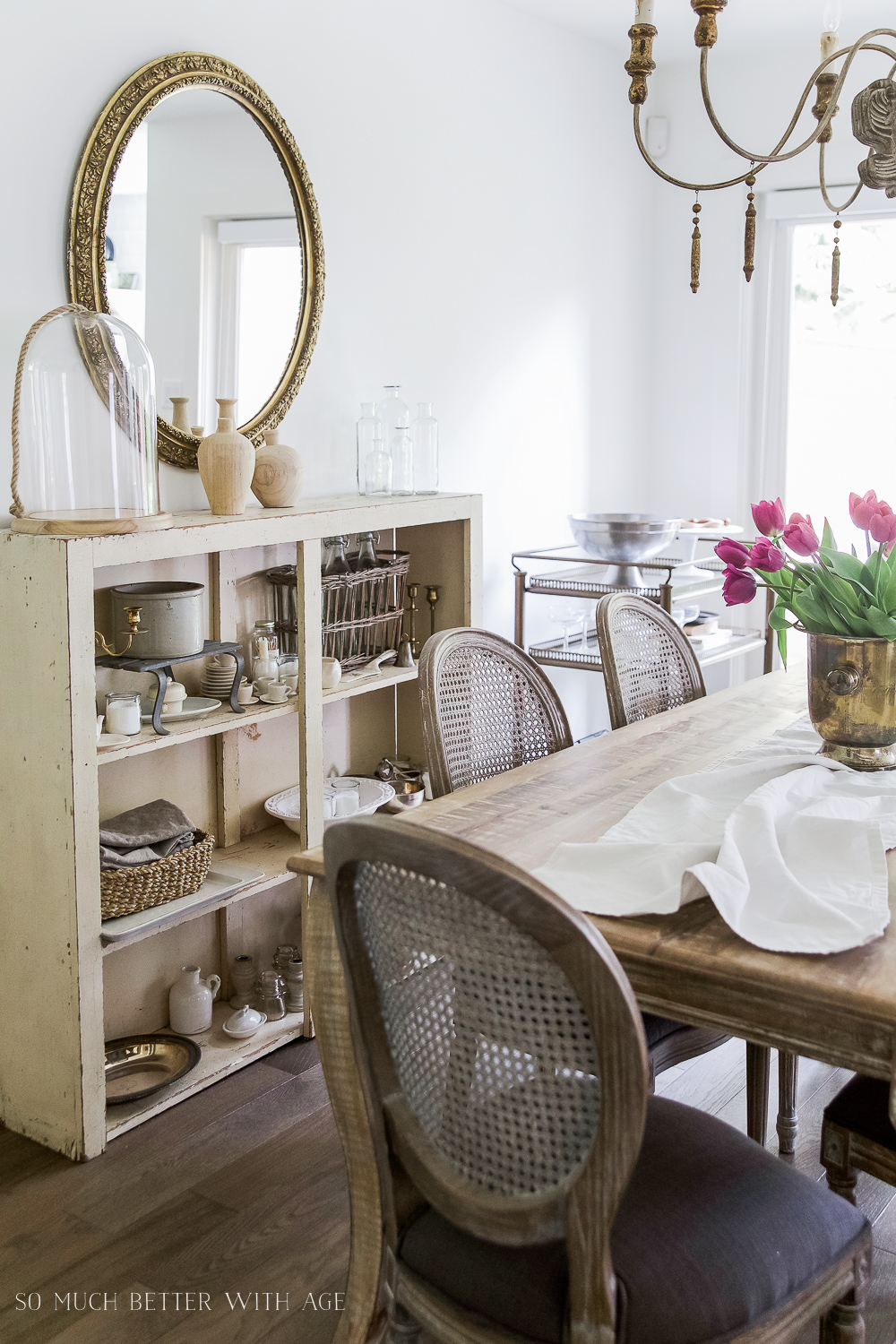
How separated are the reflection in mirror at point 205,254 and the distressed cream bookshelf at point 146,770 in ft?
1.07

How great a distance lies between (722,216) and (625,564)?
162 centimetres

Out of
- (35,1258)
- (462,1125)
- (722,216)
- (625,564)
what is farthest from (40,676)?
(722,216)

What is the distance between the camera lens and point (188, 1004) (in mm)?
2482

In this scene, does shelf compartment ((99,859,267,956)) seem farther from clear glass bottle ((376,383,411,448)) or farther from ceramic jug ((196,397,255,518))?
clear glass bottle ((376,383,411,448))

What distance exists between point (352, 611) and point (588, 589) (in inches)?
38.8

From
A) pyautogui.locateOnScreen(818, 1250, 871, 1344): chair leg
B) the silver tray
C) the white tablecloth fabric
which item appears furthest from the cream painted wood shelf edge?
pyautogui.locateOnScreen(818, 1250, 871, 1344): chair leg

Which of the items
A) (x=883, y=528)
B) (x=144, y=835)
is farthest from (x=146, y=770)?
(x=883, y=528)

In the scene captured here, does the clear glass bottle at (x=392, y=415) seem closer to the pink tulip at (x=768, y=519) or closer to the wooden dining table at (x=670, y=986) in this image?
the pink tulip at (x=768, y=519)

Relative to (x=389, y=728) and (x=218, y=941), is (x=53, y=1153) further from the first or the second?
(x=389, y=728)

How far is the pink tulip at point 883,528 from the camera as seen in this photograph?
69.4 inches

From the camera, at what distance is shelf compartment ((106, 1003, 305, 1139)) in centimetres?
220

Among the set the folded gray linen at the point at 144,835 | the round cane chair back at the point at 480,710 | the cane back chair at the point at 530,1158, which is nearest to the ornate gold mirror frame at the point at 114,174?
the folded gray linen at the point at 144,835

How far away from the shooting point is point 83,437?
222 cm

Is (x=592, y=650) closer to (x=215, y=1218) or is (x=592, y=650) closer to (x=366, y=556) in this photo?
(x=366, y=556)
